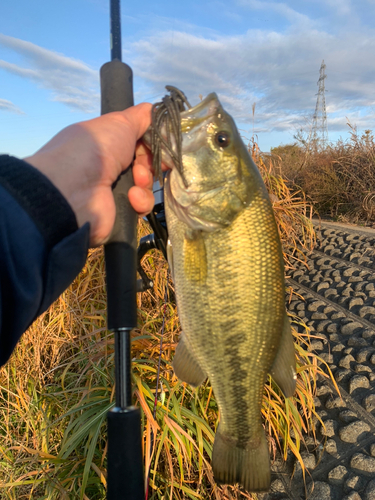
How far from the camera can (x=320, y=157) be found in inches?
341

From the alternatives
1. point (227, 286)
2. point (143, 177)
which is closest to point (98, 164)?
point (143, 177)

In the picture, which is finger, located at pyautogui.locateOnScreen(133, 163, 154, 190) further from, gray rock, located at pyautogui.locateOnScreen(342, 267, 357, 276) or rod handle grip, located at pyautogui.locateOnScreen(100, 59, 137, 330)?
gray rock, located at pyautogui.locateOnScreen(342, 267, 357, 276)

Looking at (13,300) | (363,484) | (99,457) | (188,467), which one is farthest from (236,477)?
(363,484)

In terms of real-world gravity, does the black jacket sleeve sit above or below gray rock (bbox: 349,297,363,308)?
above

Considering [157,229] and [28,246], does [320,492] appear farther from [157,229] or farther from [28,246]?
[28,246]

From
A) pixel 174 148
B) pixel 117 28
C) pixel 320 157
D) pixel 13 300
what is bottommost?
pixel 13 300

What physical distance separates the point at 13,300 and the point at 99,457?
1.79 metres

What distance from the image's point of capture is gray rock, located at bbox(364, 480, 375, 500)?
223cm

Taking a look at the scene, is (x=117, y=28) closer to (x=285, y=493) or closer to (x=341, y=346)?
(x=285, y=493)

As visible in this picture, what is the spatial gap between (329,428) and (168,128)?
2738 millimetres

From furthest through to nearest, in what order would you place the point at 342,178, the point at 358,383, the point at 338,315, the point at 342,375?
1. the point at 342,178
2. the point at 338,315
3. the point at 342,375
4. the point at 358,383

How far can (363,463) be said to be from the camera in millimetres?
2449

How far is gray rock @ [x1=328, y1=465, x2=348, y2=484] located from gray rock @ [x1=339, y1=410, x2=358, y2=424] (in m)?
0.42

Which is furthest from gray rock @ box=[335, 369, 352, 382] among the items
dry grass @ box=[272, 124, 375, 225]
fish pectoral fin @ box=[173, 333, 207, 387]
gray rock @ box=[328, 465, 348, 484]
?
dry grass @ box=[272, 124, 375, 225]
